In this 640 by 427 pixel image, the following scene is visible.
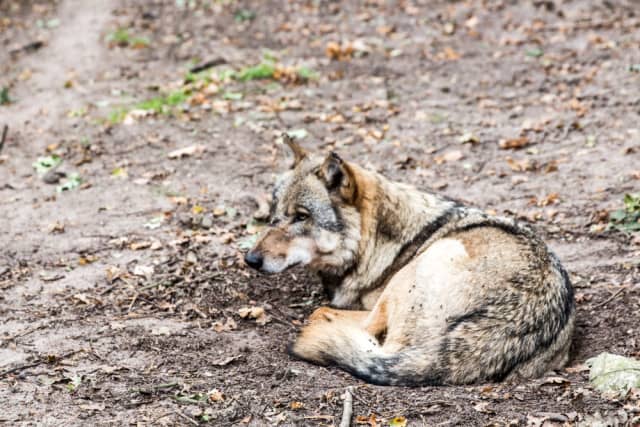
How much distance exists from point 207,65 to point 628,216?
8.26m

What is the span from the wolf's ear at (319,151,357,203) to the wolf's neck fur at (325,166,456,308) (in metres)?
0.11

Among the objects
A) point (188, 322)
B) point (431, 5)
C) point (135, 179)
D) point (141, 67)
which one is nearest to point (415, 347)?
point (188, 322)

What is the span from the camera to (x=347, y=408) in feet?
14.8

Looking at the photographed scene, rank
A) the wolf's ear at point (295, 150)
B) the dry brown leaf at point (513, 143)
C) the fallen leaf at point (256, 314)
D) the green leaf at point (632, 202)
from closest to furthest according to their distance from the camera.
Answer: the fallen leaf at point (256, 314) → the wolf's ear at point (295, 150) → the green leaf at point (632, 202) → the dry brown leaf at point (513, 143)

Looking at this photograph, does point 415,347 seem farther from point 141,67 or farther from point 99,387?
point 141,67

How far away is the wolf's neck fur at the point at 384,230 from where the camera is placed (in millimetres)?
5977

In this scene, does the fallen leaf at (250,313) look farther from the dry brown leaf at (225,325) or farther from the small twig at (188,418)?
the small twig at (188,418)

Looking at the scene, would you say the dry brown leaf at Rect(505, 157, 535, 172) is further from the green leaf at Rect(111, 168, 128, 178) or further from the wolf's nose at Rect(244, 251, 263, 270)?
the green leaf at Rect(111, 168, 128, 178)

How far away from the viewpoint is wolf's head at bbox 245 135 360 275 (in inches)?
231

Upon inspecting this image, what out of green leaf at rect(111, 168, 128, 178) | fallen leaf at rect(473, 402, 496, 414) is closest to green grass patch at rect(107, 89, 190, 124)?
green leaf at rect(111, 168, 128, 178)

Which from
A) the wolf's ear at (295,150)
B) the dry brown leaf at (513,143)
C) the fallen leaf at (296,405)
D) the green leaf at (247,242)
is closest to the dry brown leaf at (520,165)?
the dry brown leaf at (513,143)

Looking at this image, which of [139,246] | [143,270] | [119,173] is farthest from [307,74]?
[143,270]

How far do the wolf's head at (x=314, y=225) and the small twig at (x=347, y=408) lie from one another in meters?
1.50

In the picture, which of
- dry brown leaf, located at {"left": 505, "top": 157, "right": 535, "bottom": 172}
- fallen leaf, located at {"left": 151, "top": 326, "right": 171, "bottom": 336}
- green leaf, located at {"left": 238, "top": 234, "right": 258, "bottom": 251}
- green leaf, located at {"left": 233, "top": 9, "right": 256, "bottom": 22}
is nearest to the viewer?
fallen leaf, located at {"left": 151, "top": 326, "right": 171, "bottom": 336}
